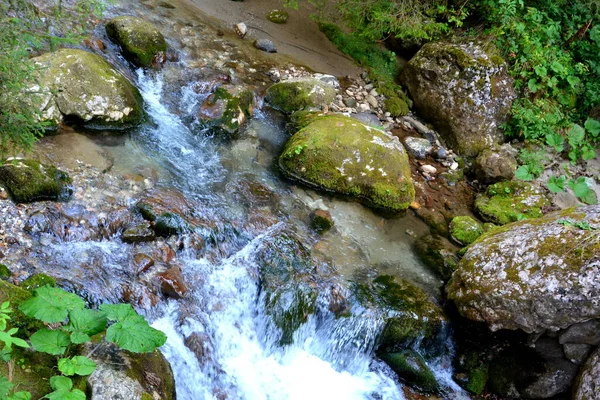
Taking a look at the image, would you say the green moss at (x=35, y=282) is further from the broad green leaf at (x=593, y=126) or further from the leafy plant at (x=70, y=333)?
the broad green leaf at (x=593, y=126)

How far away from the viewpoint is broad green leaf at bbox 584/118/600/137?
936 centimetres

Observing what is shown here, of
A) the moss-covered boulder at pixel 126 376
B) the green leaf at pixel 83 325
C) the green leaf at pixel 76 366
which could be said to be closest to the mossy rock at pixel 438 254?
the moss-covered boulder at pixel 126 376

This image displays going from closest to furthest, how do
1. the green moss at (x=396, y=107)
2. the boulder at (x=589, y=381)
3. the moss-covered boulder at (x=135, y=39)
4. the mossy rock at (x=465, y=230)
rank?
the boulder at (x=589, y=381) < the mossy rock at (x=465, y=230) < the moss-covered boulder at (x=135, y=39) < the green moss at (x=396, y=107)

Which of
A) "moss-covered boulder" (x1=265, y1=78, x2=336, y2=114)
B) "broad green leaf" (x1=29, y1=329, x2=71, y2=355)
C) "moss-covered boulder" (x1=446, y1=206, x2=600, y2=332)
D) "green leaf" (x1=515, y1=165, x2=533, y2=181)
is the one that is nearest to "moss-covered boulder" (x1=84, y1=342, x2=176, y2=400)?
"broad green leaf" (x1=29, y1=329, x2=71, y2=355)

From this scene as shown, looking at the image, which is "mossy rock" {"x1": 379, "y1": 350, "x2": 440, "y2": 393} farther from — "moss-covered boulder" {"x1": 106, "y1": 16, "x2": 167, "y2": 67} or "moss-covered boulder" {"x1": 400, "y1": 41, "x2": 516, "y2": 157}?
"moss-covered boulder" {"x1": 106, "y1": 16, "x2": 167, "y2": 67}

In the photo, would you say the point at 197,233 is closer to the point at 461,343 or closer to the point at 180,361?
the point at 180,361

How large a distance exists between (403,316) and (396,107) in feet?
16.4

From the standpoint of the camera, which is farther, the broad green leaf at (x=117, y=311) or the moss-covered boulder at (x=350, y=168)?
the moss-covered boulder at (x=350, y=168)

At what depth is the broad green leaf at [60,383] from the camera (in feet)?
10.4

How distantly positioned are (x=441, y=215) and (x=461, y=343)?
231 centimetres

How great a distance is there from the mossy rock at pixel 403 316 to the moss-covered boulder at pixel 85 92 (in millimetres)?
4339

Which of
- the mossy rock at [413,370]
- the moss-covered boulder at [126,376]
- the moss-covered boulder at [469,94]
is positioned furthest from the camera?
the moss-covered boulder at [469,94]

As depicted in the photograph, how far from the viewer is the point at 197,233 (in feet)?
20.0

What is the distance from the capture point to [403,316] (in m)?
6.05
